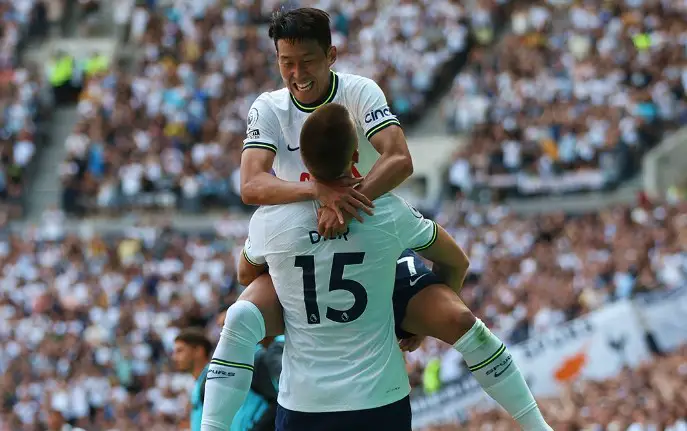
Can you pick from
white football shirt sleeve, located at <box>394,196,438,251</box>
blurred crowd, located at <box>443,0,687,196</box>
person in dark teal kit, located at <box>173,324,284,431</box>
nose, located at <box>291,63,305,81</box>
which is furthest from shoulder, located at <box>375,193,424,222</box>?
blurred crowd, located at <box>443,0,687,196</box>

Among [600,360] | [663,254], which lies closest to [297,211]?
[600,360]

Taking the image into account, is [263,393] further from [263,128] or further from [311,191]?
[311,191]

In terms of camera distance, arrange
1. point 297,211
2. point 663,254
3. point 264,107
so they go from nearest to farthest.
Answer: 1. point 297,211
2. point 264,107
3. point 663,254

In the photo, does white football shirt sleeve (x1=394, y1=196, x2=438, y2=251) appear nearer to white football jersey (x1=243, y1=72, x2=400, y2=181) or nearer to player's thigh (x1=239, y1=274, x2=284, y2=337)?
white football jersey (x1=243, y1=72, x2=400, y2=181)

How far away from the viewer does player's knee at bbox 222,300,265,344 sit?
15.7ft

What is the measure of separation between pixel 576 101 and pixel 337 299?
17.1m

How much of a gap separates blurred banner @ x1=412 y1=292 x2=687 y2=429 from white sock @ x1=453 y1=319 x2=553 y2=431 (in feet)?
27.7

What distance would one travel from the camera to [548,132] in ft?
68.8

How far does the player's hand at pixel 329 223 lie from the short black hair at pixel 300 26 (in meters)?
0.69

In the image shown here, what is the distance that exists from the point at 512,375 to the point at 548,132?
53.5 feet

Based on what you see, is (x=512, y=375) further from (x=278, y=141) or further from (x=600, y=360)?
(x=600, y=360)

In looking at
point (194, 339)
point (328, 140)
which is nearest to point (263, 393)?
point (194, 339)

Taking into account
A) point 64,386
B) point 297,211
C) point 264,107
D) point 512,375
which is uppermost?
point 264,107

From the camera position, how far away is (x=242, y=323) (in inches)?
189
